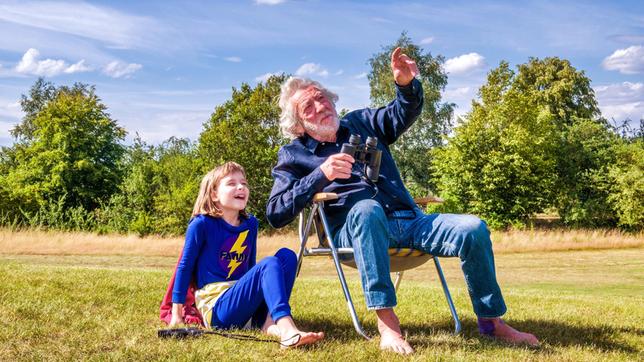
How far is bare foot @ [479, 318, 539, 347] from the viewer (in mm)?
3512

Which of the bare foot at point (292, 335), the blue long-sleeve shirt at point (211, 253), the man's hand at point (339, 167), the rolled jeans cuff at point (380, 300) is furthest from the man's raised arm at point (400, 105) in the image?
the bare foot at point (292, 335)

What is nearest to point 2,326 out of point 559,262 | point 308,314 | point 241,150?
point 308,314

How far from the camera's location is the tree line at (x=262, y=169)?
76.4 ft

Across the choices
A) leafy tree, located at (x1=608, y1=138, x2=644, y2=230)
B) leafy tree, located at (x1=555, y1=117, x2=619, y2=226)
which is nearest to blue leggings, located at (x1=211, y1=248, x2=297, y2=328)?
leafy tree, located at (x1=608, y1=138, x2=644, y2=230)

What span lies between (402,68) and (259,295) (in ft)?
5.04

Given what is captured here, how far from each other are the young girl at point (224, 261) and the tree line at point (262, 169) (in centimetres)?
1950

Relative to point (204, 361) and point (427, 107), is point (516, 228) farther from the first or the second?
point (204, 361)

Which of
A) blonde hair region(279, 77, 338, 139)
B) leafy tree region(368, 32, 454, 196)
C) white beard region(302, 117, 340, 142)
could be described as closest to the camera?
white beard region(302, 117, 340, 142)

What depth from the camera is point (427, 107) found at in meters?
30.0

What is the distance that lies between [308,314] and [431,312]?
0.91 metres

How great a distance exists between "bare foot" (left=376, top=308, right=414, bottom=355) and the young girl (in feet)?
1.75

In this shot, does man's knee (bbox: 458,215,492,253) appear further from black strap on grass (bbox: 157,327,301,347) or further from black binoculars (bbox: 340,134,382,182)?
black strap on grass (bbox: 157,327,301,347)

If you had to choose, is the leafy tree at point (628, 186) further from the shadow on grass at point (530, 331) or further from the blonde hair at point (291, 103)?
the blonde hair at point (291, 103)

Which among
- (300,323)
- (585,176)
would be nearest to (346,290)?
(300,323)
